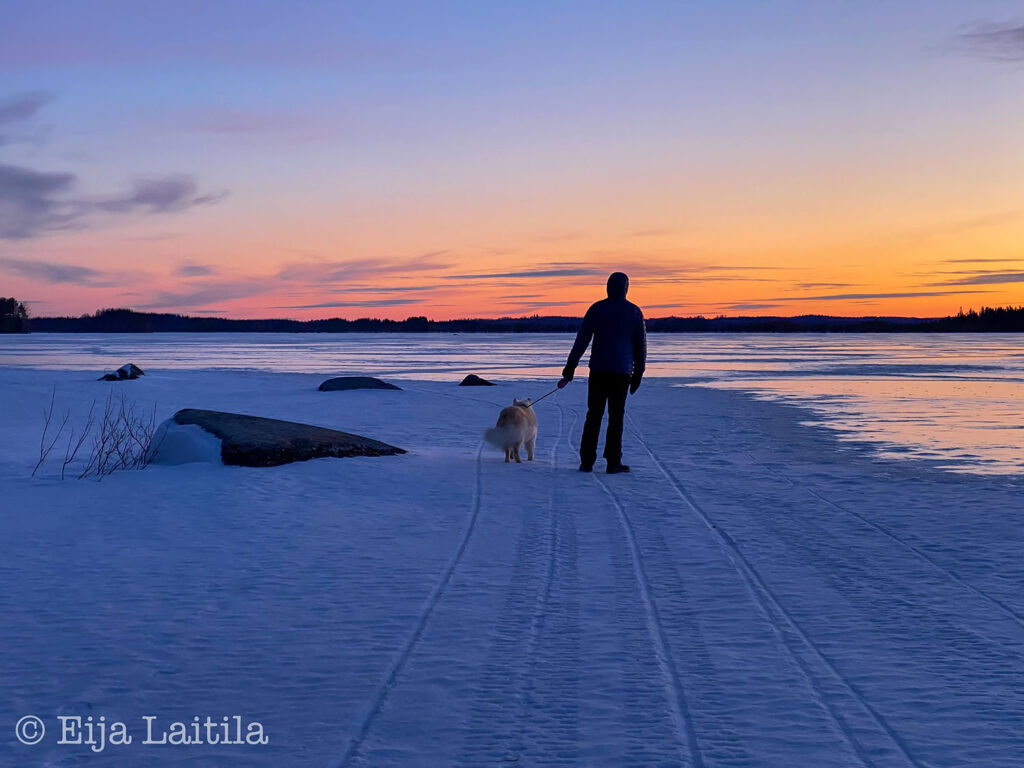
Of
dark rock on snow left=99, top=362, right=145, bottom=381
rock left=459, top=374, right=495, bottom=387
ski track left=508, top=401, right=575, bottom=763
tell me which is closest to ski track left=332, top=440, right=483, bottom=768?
ski track left=508, top=401, right=575, bottom=763

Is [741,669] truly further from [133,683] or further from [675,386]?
[675,386]

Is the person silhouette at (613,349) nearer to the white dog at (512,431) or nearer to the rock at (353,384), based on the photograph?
the white dog at (512,431)

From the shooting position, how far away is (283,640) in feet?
14.5

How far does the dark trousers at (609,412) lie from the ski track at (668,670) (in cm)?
366

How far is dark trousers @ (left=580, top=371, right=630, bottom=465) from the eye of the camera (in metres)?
10.2

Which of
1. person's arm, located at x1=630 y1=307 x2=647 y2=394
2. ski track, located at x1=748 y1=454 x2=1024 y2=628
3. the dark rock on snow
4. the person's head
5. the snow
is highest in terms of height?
the person's head

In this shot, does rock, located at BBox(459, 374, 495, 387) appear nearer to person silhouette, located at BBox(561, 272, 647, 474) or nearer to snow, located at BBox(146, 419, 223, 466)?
person silhouette, located at BBox(561, 272, 647, 474)

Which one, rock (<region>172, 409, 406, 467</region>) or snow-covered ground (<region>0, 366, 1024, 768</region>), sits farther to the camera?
rock (<region>172, 409, 406, 467</region>)

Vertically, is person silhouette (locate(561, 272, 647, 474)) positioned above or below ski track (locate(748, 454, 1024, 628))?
above

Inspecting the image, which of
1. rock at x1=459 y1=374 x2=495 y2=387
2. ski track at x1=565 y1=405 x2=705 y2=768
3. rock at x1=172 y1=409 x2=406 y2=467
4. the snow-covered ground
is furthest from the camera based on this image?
rock at x1=459 y1=374 x2=495 y2=387

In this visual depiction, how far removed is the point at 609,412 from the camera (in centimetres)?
1026

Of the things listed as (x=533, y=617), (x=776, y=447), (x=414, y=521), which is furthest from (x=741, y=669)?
(x=776, y=447)

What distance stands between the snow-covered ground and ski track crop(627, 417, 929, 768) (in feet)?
0.05

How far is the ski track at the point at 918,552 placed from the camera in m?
4.93
